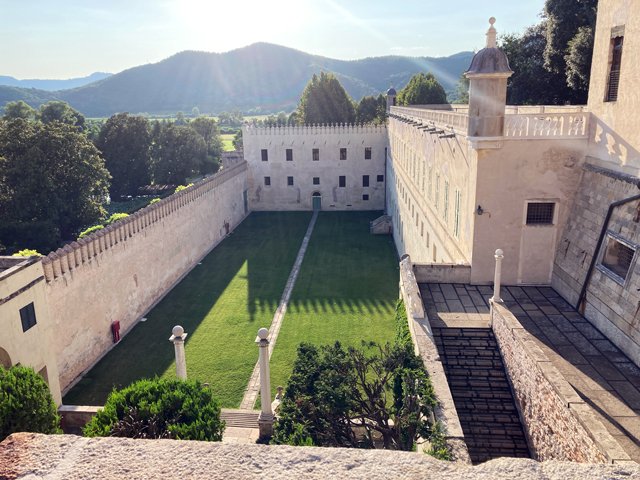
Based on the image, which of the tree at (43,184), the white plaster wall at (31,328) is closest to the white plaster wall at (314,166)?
the tree at (43,184)

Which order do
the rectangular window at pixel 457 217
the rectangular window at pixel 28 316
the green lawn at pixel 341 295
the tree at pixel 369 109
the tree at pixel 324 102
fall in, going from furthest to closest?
the tree at pixel 369 109 → the tree at pixel 324 102 → the green lawn at pixel 341 295 → the rectangular window at pixel 457 217 → the rectangular window at pixel 28 316

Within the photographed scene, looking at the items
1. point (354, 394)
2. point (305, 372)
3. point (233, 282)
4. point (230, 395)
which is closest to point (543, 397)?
point (354, 394)

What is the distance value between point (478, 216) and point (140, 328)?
55.0 feet

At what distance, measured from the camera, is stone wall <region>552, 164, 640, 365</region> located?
38.5ft

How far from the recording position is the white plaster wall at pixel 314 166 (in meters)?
50.1

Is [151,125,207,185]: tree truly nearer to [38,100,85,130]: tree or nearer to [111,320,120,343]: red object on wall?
[38,100,85,130]: tree

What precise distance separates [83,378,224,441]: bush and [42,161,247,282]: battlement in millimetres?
9816

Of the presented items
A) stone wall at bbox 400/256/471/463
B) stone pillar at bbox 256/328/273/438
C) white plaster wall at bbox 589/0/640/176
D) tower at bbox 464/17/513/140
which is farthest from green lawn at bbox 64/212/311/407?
white plaster wall at bbox 589/0/640/176

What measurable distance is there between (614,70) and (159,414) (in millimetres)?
14797

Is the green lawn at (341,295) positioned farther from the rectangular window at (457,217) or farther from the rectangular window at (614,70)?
the rectangular window at (614,70)

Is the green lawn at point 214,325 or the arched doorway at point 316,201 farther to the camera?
the arched doorway at point 316,201

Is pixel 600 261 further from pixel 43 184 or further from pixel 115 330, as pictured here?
pixel 43 184

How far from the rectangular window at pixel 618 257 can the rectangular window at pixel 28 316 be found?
1721 cm

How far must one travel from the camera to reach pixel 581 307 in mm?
14047
